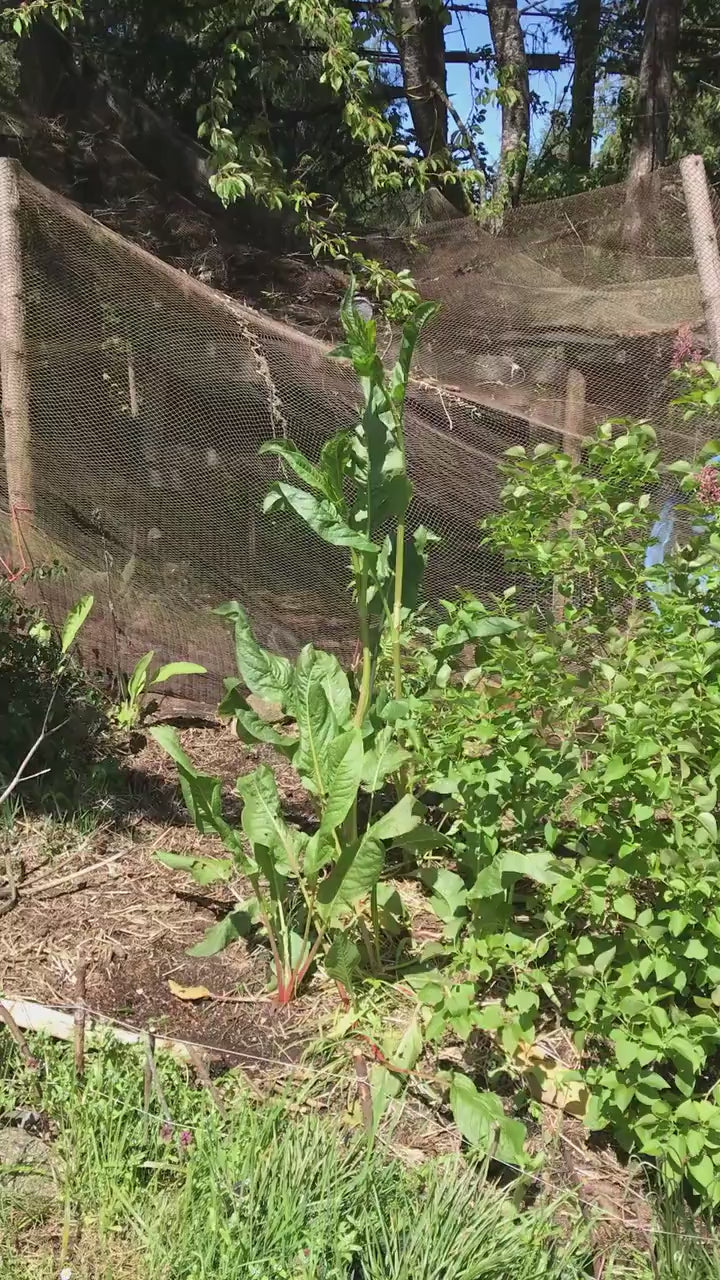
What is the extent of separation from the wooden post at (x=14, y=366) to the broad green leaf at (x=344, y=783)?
6.62 feet

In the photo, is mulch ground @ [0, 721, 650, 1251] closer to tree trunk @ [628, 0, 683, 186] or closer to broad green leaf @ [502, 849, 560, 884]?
broad green leaf @ [502, 849, 560, 884]

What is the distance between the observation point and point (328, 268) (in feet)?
14.7

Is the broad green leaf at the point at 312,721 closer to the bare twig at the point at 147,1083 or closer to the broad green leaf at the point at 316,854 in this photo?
the broad green leaf at the point at 316,854

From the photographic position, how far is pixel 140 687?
365 centimetres

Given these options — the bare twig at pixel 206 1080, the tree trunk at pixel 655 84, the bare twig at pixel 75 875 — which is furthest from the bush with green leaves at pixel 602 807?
the tree trunk at pixel 655 84

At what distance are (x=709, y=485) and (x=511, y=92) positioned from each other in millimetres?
5557

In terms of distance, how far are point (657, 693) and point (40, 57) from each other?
4.74 meters

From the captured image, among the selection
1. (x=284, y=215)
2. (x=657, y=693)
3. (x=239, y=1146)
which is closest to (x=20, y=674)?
(x=239, y=1146)

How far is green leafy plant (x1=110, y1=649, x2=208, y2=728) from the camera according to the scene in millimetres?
3570

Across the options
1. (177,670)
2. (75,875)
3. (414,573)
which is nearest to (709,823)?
(414,573)

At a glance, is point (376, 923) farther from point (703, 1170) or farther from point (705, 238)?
point (705, 238)

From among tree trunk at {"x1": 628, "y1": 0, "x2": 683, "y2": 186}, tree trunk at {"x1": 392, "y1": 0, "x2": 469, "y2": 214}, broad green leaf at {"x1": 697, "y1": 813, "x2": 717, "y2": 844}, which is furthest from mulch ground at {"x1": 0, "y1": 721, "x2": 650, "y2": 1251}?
tree trunk at {"x1": 628, "y1": 0, "x2": 683, "y2": 186}

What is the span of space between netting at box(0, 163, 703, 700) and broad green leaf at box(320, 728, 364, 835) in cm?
165

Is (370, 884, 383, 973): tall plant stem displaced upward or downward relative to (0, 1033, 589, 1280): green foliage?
upward
